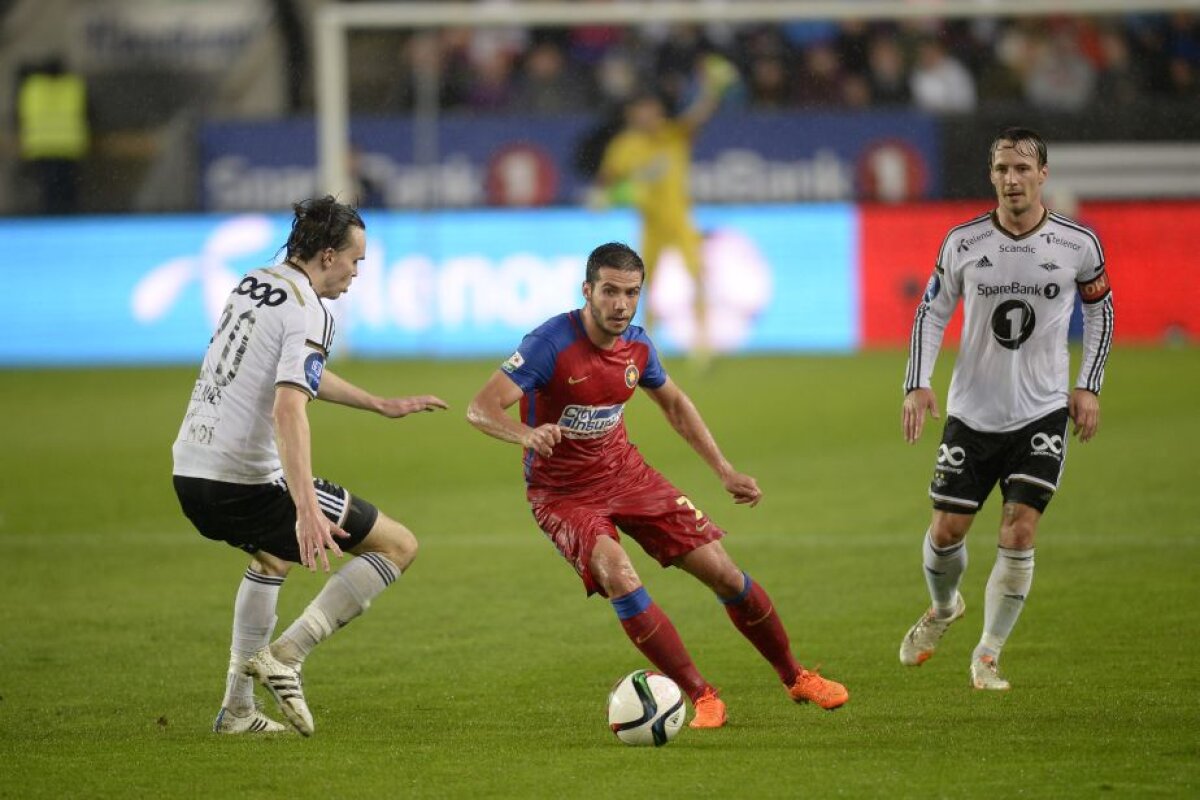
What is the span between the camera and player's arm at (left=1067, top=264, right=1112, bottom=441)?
7234mm

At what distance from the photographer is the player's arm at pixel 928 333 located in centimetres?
733

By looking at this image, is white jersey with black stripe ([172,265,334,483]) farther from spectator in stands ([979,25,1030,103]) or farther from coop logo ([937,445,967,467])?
spectator in stands ([979,25,1030,103])

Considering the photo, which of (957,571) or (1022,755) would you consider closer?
(1022,755)

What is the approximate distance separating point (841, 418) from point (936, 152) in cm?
773

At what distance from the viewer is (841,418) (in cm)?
1591

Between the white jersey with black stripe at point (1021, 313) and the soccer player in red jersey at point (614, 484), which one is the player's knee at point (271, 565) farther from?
the white jersey with black stripe at point (1021, 313)

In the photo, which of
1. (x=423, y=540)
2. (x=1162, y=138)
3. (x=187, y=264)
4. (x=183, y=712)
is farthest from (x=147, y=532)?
(x=1162, y=138)

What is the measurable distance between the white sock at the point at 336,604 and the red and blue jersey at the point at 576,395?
0.67 meters

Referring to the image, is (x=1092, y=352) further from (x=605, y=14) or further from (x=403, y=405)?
(x=605, y=14)

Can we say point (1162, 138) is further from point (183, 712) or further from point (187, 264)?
point (183, 712)

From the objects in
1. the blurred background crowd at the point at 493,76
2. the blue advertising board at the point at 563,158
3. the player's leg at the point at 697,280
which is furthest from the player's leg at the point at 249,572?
the blurred background crowd at the point at 493,76

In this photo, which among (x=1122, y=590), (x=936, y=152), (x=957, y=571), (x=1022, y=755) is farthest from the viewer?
(x=936, y=152)

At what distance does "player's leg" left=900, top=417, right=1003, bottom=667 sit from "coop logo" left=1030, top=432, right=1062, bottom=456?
0.14 meters

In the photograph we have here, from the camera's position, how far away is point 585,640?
8.24 metres
